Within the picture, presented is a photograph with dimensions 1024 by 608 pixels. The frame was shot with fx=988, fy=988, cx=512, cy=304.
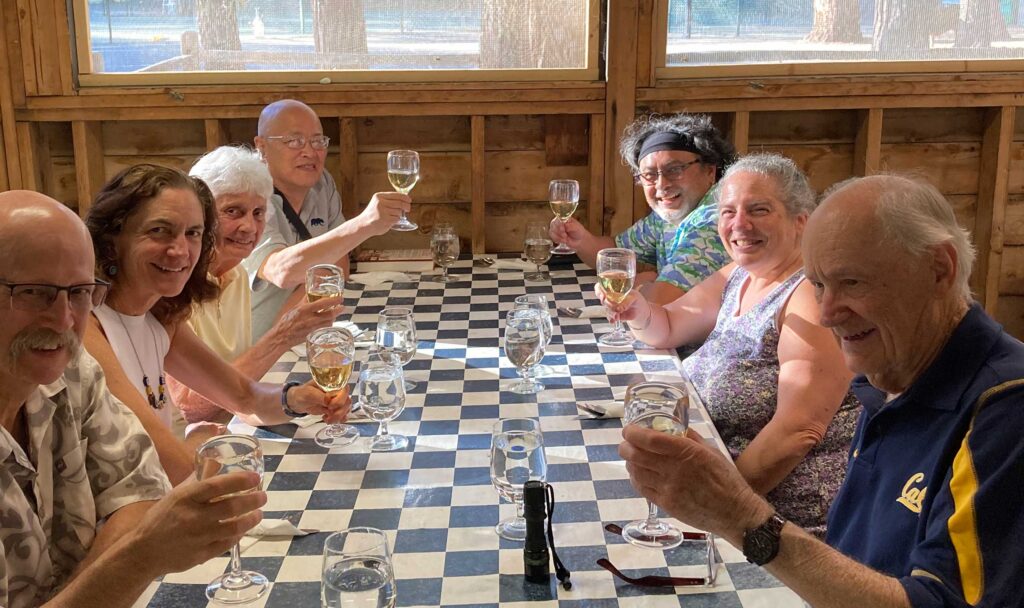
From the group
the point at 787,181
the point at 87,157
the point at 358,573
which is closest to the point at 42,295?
the point at 358,573

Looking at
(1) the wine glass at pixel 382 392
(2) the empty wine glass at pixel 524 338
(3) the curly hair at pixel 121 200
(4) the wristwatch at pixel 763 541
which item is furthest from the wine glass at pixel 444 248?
(4) the wristwatch at pixel 763 541

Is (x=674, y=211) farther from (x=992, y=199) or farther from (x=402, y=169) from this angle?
(x=992, y=199)

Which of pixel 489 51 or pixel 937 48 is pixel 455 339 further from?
pixel 937 48

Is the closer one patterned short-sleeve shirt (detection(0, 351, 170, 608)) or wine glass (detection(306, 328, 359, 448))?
patterned short-sleeve shirt (detection(0, 351, 170, 608))

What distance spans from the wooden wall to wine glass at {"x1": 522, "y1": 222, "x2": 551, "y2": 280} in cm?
84

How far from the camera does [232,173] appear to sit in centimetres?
287

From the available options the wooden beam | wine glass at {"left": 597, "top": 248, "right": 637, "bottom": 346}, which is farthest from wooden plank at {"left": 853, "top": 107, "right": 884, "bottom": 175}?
wine glass at {"left": 597, "top": 248, "right": 637, "bottom": 346}

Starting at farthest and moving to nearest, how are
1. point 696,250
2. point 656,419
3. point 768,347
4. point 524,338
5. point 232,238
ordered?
point 696,250 < point 232,238 < point 768,347 < point 524,338 < point 656,419

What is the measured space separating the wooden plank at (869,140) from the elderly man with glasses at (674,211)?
1219 millimetres

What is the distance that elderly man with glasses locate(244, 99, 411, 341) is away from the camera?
311 centimetres

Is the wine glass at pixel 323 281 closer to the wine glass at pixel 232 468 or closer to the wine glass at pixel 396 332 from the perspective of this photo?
the wine glass at pixel 396 332

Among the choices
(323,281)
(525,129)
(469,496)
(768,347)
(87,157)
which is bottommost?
(469,496)

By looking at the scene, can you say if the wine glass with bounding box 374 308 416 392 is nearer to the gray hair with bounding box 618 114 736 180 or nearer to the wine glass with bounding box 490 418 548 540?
the wine glass with bounding box 490 418 548 540

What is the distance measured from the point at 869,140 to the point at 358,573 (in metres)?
3.77
